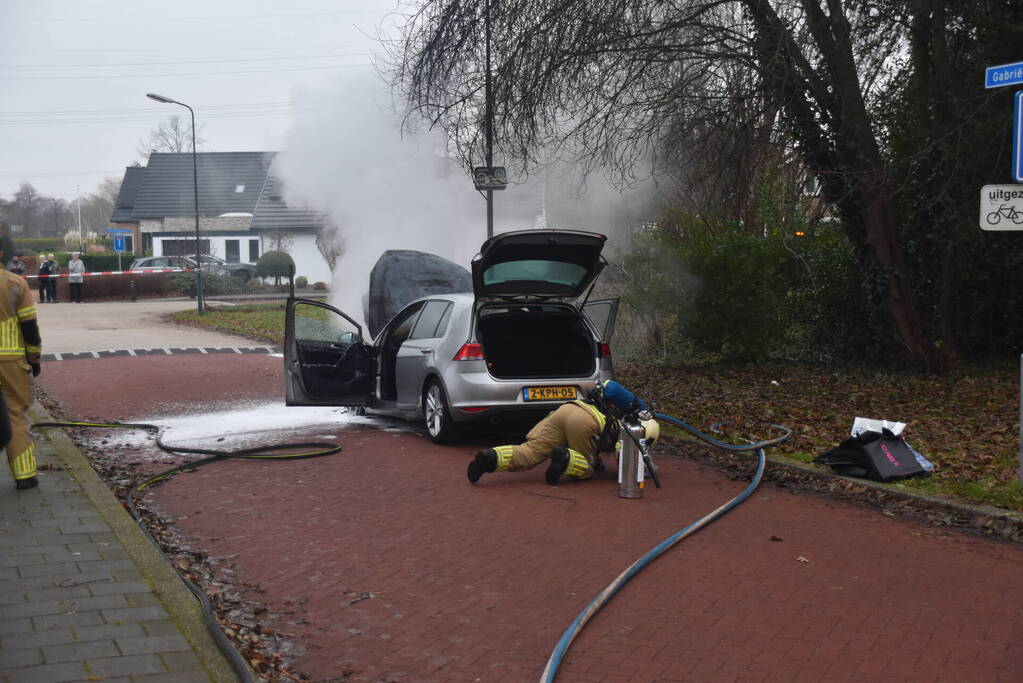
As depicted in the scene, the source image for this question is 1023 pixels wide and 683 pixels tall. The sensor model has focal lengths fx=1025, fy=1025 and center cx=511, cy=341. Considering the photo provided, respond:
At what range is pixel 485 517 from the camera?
7.24 m

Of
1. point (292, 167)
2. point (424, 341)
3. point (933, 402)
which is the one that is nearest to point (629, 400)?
point (424, 341)

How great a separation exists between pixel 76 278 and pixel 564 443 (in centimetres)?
3003

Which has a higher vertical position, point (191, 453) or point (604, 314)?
point (604, 314)

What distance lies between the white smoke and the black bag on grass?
1248 cm

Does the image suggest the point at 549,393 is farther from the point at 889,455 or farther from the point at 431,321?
the point at 889,455

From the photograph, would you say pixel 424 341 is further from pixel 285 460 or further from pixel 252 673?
pixel 252 673

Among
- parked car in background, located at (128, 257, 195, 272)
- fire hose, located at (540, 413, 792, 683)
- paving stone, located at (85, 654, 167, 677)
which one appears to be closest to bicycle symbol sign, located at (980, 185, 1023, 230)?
fire hose, located at (540, 413, 792, 683)

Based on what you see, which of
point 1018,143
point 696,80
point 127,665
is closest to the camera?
point 127,665

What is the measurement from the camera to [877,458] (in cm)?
812

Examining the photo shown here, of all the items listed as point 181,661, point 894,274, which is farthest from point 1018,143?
point 894,274

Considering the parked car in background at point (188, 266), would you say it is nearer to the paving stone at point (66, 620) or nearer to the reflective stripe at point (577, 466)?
the reflective stripe at point (577, 466)

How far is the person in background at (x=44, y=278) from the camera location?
3453 cm

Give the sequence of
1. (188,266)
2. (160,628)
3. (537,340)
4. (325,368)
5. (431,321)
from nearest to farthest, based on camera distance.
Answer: (160,628)
(537,340)
(431,321)
(325,368)
(188,266)

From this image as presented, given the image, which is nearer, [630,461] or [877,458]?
[630,461]
